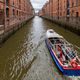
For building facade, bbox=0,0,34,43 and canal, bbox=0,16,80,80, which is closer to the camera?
canal, bbox=0,16,80,80

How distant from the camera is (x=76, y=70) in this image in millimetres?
10320

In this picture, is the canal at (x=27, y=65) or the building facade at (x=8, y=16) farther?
the building facade at (x=8, y=16)

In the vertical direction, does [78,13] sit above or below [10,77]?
above

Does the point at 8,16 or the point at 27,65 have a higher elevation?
the point at 8,16

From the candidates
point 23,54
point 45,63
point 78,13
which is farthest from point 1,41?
point 78,13

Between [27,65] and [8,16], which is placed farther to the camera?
[8,16]

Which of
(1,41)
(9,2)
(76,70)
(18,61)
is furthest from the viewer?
(9,2)

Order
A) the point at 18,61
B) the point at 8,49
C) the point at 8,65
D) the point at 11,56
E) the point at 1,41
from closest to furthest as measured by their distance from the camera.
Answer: the point at 8,65, the point at 18,61, the point at 11,56, the point at 8,49, the point at 1,41

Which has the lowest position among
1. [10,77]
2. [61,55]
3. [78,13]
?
[10,77]

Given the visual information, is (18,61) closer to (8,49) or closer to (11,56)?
(11,56)

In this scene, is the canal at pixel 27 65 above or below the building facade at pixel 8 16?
below

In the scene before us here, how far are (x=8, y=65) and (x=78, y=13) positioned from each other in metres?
20.8

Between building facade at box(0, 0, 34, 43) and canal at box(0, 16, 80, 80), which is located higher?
building facade at box(0, 0, 34, 43)

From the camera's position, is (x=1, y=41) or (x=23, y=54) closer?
(x=23, y=54)
